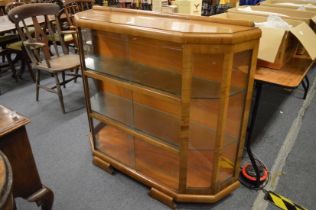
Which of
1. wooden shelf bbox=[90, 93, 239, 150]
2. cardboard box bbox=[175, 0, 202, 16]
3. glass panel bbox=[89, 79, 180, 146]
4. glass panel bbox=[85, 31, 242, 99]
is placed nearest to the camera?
glass panel bbox=[85, 31, 242, 99]

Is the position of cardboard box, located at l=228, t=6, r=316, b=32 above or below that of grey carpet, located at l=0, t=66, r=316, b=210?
above

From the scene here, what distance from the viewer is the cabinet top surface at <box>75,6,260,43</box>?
1.10 meters

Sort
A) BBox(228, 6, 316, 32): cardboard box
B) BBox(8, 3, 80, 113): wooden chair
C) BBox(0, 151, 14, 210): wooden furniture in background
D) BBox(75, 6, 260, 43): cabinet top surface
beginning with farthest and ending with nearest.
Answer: BBox(8, 3, 80, 113): wooden chair, BBox(228, 6, 316, 32): cardboard box, BBox(75, 6, 260, 43): cabinet top surface, BBox(0, 151, 14, 210): wooden furniture in background

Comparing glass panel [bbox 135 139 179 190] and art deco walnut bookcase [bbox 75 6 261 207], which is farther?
glass panel [bbox 135 139 179 190]

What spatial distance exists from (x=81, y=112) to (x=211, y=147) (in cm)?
162

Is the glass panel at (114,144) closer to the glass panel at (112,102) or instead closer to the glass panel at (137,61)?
the glass panel at (112,102)

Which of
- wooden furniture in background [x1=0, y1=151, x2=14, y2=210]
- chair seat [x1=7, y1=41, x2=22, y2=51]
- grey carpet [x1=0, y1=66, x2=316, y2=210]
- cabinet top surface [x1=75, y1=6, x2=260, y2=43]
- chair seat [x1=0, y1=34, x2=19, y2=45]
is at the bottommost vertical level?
grey carpet [x1=0, y1=66, x2=316, y2=210]

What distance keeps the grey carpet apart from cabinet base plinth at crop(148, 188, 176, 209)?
1.4 inches

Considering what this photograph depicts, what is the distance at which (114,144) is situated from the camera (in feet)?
6.27

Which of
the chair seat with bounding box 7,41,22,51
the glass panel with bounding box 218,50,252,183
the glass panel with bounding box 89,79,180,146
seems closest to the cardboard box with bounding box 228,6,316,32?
the glass panel with bounding box 218,50,252,183

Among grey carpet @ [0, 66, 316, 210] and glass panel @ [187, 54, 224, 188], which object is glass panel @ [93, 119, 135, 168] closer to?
grey carpet @ [0, 66, 316, 210]

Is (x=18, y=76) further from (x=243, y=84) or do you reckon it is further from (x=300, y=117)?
(x=300, y=117)

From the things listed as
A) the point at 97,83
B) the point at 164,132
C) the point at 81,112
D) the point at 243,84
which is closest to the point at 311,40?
the point at 243,84

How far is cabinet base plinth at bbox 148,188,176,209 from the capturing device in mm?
1532
